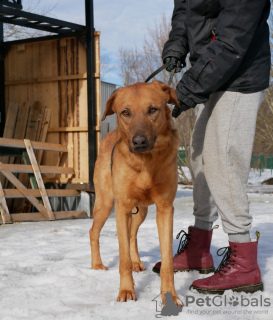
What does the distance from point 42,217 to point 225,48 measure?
5.55 metres

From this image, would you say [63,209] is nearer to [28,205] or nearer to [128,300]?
[28,205]

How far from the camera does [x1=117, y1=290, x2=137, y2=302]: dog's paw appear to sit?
278 centimetres

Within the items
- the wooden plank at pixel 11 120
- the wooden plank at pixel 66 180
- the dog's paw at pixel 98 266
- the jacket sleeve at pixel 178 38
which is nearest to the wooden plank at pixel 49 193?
the wooden plank at pixel 66 180

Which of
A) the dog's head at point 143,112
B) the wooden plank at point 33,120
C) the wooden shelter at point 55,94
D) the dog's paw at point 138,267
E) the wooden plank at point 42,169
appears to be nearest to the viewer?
the dog's head at point 143,112

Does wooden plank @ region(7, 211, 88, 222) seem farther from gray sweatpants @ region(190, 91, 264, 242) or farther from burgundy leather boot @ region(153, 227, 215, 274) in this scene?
gray sweatpants @ region(190, 91, 264, 242)

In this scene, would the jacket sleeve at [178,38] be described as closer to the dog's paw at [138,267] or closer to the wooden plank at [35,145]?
the dog's paw at [138,267]

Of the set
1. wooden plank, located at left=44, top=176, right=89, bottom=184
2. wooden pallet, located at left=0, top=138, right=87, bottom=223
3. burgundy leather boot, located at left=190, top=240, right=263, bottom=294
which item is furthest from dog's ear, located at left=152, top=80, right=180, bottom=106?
wooden plank, located at left=44, top=176, right=89, bottom=184

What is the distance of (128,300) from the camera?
278cm

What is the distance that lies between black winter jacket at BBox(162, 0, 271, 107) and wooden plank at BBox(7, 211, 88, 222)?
502cm

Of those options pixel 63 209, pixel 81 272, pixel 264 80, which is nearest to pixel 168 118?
pixel 264 80

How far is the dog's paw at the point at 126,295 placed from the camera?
2.78m

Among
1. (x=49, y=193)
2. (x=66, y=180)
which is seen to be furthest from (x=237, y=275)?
(x=66, y=180)

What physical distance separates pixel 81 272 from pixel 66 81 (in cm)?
593

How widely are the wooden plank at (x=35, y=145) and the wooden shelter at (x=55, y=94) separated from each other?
5 centimetres
